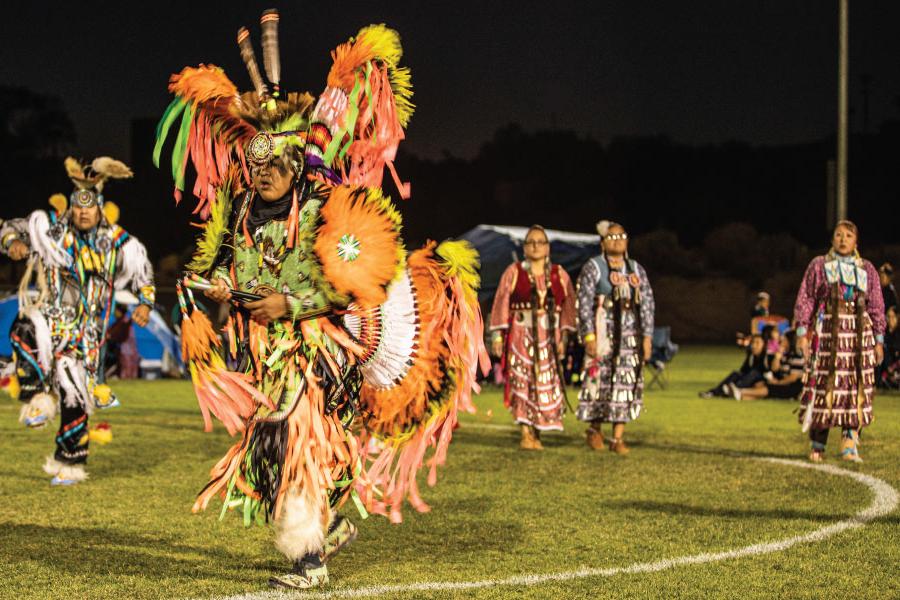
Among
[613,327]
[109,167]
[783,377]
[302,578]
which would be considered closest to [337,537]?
[302,578]

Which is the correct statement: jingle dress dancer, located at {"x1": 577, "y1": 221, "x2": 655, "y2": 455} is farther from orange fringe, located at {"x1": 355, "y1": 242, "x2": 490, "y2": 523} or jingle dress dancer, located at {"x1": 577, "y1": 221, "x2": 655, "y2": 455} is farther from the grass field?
orange fringe, located at {"x1": 355, "y1": 242, "x2": 490, "y2": 523}

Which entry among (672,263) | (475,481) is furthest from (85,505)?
(672,263)

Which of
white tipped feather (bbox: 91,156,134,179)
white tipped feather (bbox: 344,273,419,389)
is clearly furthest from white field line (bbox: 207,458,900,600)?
white tipped feather (bbox: 91,156,134,179)

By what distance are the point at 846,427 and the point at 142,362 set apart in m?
14.5

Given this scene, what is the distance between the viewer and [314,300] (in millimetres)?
5426

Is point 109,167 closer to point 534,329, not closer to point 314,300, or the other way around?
point 314,300

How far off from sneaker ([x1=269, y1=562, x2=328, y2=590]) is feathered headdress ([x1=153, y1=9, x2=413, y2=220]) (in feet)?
5.76

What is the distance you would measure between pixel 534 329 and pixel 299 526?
241 inches

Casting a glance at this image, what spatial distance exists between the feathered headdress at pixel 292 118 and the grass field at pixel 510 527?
5.94ft

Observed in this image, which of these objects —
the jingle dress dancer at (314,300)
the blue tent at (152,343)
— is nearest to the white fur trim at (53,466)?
the jingle dress dancer at (314,300)

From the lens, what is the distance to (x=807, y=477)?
8992mm

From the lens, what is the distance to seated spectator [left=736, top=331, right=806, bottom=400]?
1742cm

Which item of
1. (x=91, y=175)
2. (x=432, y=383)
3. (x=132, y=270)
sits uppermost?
(x=91, y=175)

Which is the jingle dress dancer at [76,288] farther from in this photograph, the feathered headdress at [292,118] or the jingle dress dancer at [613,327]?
the jingle dress dancer at [613,327]
